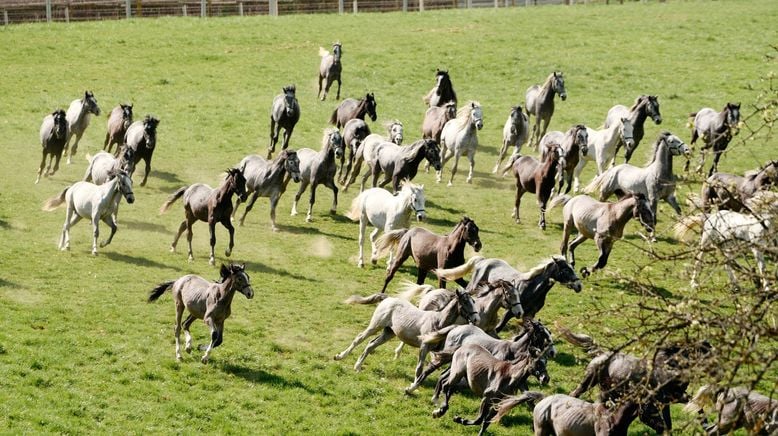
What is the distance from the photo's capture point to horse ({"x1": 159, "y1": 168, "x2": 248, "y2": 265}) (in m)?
22.8

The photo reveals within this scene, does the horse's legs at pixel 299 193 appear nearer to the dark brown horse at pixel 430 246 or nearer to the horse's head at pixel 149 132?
the horse's head at pixel 149 132

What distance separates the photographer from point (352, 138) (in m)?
29.5

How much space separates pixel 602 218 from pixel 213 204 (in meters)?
8.58

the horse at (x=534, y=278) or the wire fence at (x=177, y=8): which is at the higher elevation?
the wire fence at (x=177, y=8)

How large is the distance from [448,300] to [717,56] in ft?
97.3

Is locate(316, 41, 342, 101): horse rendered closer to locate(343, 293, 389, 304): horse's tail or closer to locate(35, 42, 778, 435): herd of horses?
locate(35, 42, 778, 435): herd of horses

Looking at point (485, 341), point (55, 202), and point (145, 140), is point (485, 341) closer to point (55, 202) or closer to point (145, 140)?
point (55, 202)

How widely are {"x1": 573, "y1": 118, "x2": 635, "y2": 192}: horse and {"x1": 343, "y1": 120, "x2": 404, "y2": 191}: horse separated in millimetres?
5183

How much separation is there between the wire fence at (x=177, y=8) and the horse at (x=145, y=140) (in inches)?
974

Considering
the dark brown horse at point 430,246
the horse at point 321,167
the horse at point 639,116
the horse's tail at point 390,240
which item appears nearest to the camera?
the dark brown horse at point 430,246

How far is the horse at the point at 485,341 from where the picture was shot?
15969mm

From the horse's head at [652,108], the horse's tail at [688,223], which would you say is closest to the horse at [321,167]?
the horse's head at [652,108]

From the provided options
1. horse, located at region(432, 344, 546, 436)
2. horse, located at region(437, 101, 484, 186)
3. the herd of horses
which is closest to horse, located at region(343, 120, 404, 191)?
the herd of horses

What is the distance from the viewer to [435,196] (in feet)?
94.5
